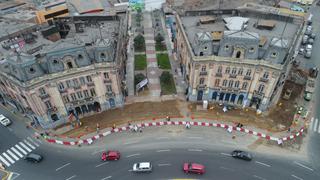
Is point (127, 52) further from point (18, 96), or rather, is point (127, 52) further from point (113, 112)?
point (18, 96)

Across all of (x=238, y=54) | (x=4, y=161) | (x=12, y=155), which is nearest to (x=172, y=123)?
(x=238, y=54)

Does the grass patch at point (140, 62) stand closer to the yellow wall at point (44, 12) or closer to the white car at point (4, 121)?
the yellow wall at point (44, 12)

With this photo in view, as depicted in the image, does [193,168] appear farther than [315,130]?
No

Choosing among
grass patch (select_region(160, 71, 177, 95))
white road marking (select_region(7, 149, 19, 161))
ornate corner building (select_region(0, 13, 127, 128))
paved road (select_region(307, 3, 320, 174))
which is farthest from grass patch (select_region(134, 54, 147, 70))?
paved road (select_region(307, 3, 320, 174))

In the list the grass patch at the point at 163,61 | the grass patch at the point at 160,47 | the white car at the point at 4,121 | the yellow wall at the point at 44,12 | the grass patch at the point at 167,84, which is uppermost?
the yellow wall at the point at 44,12

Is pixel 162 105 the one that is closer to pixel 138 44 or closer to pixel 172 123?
pixel 172 123

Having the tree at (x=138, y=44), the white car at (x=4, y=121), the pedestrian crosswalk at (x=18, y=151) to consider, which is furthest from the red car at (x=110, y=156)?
the tree at (x=138, y=44)

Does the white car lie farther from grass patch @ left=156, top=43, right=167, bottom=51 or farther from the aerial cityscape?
grass patch @ left=156, top=43, right=167, bottom=51
